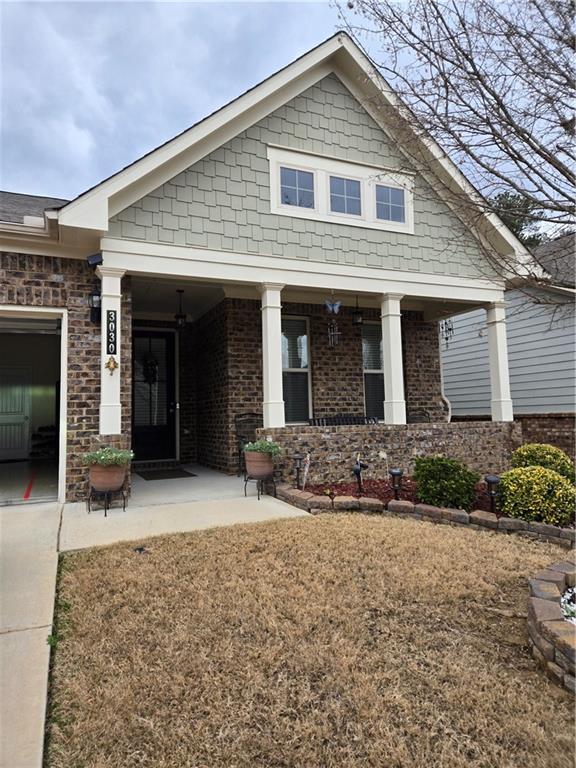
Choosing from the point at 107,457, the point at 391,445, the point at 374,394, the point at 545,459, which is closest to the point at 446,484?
the point at 545,459

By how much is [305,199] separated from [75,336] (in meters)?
4.15

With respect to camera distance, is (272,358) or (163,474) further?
(163,474)

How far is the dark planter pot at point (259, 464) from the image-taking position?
645cm

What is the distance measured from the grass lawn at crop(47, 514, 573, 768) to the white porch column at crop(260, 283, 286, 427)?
3.12 m

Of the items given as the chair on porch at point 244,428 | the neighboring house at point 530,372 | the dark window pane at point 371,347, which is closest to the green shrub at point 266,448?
the chair on porch at point 244,428

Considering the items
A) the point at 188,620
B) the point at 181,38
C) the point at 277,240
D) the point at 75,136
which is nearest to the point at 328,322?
the point at 277,240

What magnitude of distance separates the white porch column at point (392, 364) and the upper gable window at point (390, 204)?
1.41 metres

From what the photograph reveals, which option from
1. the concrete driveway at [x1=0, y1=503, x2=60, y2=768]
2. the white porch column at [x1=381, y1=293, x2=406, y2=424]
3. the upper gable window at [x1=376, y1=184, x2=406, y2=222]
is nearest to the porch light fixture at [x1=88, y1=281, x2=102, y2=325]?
the concrete driveway at [x1=0, y1=503, x2=60, y2=768]

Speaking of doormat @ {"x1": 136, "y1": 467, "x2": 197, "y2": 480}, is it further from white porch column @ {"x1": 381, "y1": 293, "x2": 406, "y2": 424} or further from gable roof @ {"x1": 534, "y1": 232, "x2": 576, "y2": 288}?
gable roof @ {"x1": 534, "y1": 232, "x2": 576, "y2": 288}

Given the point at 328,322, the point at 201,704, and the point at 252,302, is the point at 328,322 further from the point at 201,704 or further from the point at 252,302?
the point at 201,704

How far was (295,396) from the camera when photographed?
9.09 metres

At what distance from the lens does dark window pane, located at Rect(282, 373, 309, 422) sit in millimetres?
9008

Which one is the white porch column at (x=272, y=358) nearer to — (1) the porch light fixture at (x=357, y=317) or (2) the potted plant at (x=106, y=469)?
(2) the potted plant at (x=106, y=469)

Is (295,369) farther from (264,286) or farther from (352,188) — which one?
(352,188)
